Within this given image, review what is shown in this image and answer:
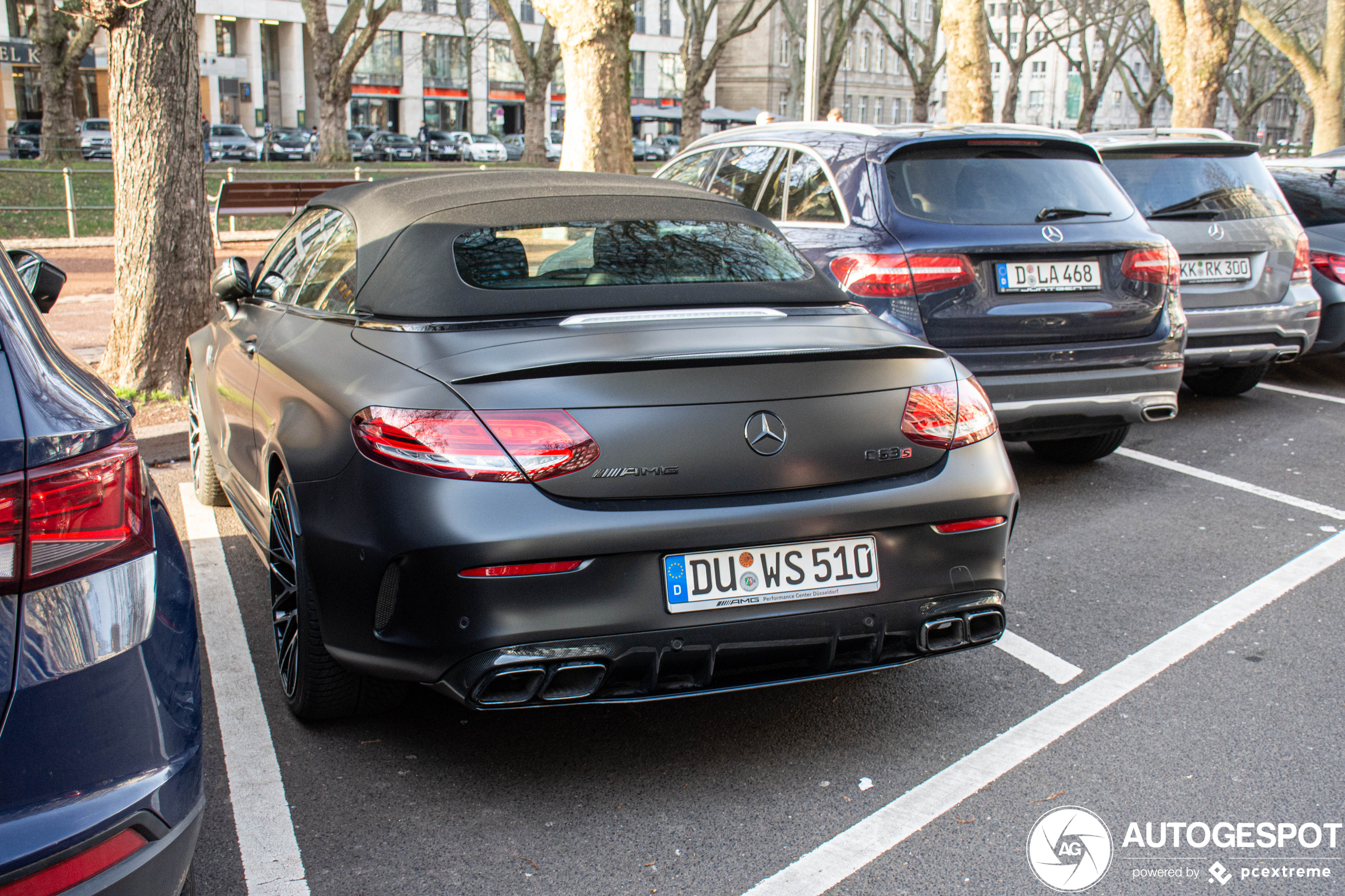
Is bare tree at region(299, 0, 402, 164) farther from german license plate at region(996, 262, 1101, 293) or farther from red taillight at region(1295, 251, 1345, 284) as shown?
german license plate at region(996, 262, 1101, 293)

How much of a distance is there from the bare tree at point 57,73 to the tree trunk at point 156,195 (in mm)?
24166

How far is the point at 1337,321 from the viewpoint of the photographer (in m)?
8.56

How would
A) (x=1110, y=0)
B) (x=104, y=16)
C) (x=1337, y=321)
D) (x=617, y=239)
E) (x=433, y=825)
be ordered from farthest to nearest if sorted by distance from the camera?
1. (x=1110, y=0)
2. (x=1337, y=321)
3. (x=104, y=16)
4. (x=617, y=239)
5. (x=433, y=825)

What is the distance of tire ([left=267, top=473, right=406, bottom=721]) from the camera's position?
323cm

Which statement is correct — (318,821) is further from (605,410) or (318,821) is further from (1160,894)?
(1160,894)

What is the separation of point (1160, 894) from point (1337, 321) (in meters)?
7.07

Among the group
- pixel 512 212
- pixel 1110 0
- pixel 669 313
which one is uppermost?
pixel 1110 0

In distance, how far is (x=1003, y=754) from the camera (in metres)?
3.36

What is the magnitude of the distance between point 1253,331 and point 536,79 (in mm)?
32561

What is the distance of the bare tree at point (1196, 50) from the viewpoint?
17.1 meters

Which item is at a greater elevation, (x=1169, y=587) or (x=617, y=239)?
(x=617, y=239)

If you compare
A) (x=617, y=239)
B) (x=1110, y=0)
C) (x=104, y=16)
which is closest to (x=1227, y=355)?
(x=617, y=239)

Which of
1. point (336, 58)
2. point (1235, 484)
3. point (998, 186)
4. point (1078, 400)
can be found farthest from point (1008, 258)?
point (336, 58)

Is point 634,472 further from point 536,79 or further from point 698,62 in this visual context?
point 698,62
